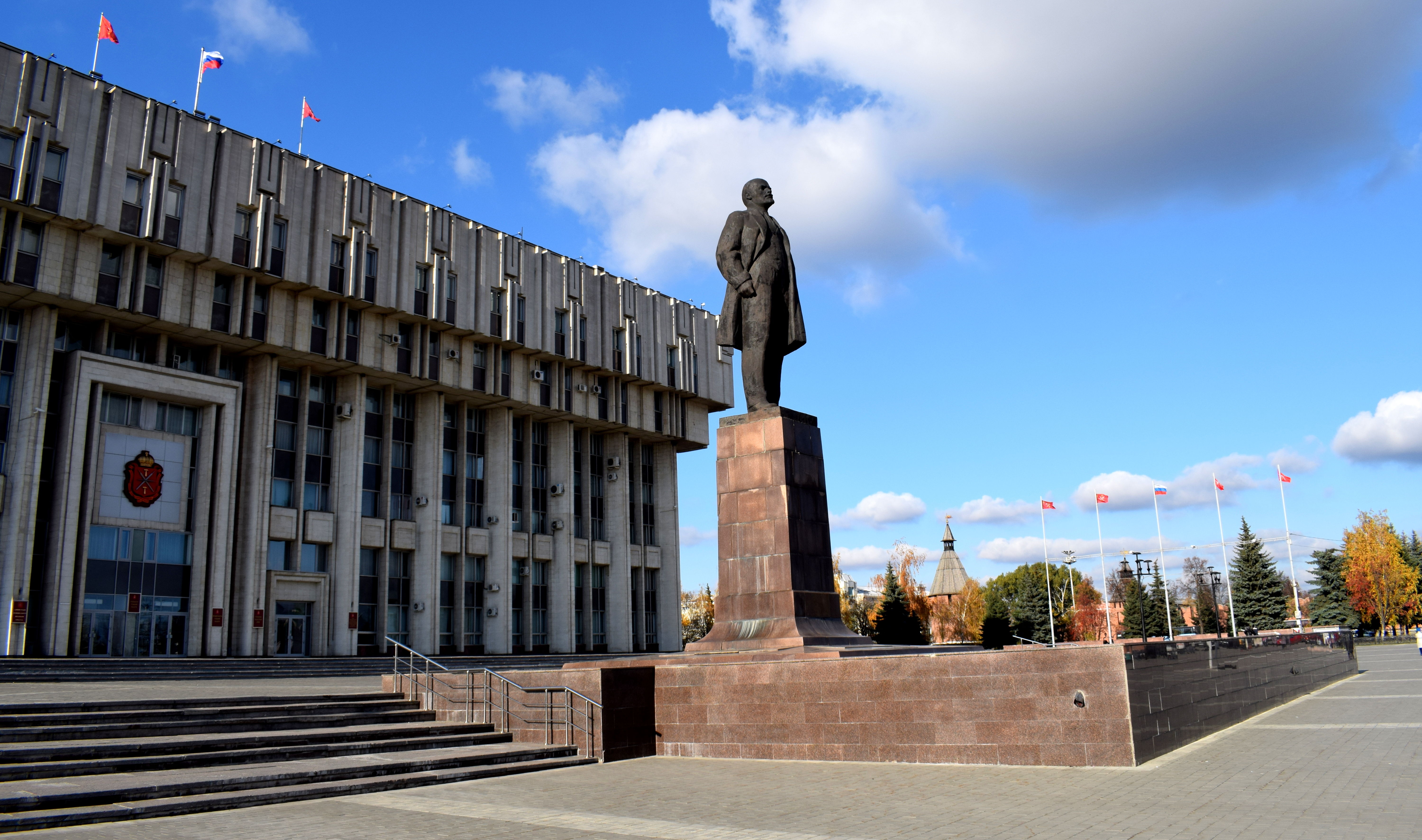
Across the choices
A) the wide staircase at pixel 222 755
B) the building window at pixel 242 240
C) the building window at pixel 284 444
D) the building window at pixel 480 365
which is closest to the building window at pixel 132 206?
the building window at pixel 242 240

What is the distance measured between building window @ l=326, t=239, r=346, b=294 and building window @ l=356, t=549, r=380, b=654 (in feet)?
33.0

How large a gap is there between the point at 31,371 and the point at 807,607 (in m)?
26.6

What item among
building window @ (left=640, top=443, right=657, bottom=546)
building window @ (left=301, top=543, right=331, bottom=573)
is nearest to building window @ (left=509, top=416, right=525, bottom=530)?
building window @ (left=640, top=443, right=657, bottom=546)

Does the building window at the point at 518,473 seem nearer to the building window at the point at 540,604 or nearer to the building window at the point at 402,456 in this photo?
the building window at the point at 540,604

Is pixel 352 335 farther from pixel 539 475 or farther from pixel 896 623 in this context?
pixel 896 623

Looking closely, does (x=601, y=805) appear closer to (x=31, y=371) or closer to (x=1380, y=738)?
(x=1380, y=738)

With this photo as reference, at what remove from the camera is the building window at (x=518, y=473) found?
1686 inches

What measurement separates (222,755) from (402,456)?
94.4 ft

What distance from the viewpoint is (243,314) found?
3247 centimetres

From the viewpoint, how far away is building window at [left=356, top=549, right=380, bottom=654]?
3616 centimetres

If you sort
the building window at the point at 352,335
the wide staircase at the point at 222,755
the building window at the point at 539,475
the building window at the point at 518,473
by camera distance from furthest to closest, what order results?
the building window at the point at 539,475 → the building window at the point at 518,473 → the building window at the point at 352,335 → the wide staircase at the point at 222,755

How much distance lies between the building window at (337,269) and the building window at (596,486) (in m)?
15.4

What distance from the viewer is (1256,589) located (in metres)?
57.7

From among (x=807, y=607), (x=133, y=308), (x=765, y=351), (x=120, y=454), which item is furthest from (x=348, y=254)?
(x=807, y=607)
